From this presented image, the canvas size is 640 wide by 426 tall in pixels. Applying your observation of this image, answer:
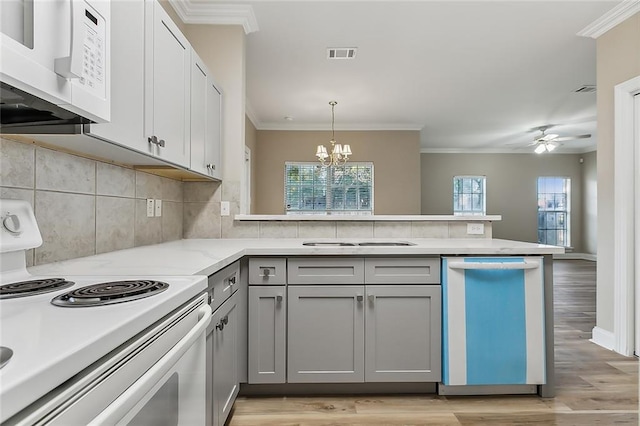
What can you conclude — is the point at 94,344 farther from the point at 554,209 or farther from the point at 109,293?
the point at 554,209

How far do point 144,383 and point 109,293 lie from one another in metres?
0.29

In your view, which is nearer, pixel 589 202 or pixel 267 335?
pixel 267 335

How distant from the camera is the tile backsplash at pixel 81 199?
1199 mm

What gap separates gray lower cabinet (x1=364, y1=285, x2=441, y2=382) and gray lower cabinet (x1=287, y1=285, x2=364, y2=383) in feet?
0.20

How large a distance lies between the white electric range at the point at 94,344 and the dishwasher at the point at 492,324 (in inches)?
56.3

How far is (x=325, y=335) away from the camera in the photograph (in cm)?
200

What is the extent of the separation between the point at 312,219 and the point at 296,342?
0.94 metres

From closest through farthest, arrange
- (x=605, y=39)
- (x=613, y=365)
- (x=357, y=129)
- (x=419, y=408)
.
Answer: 1. (x=419, y=408)
2. (x=613, y=365)
3. (x=605, y=39)
4. (x=357, y=129)

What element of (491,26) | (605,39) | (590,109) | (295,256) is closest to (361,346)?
(295,256)

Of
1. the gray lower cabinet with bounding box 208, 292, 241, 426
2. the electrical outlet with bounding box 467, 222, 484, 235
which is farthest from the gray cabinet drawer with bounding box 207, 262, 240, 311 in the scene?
the electrical outlet with bounding box 467, 222, 484, 235

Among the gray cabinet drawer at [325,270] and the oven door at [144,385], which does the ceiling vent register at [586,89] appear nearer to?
the gray cabinet drawer at [325,270]

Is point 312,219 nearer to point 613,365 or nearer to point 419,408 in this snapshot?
point 419,408

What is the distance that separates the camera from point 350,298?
2010 millimetres

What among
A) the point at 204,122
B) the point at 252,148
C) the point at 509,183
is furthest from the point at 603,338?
the point at 509,183
